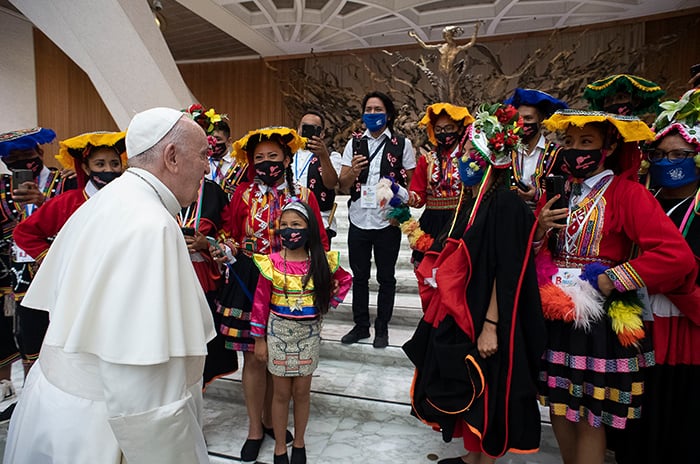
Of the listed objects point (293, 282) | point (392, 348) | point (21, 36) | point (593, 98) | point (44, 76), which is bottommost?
point (392, 348)

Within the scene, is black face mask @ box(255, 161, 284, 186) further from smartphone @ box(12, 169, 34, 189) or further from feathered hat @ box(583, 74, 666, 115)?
feathered hat @ box(583, 74, 666, 115)

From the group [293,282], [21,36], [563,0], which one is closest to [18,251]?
[293,282]

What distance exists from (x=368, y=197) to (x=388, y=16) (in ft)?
31.7

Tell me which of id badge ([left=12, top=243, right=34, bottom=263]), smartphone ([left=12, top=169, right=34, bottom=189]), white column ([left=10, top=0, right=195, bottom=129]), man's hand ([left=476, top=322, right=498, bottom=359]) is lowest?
man's hand ([left=476, top=322, right=498, bottom=359])

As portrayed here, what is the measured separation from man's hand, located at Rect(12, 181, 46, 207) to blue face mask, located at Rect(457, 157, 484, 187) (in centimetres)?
279

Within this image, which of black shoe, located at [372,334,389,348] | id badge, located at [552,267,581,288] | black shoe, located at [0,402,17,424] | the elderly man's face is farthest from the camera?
black shoe, located at [372,334,389,348]

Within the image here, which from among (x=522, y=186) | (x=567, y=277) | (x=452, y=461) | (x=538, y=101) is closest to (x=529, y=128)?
(x=538, y=101)

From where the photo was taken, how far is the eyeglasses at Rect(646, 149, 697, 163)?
7.59ft

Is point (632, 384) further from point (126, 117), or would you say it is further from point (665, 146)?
point (126, 117)

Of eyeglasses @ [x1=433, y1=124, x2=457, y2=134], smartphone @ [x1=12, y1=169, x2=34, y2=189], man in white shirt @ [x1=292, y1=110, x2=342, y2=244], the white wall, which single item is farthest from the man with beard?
the white wall

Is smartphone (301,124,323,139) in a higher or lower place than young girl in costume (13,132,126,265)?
higher

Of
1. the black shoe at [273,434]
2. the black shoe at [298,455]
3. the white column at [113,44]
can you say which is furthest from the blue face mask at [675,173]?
the white column at [113,44]

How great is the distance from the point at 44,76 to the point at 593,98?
44.5 ft

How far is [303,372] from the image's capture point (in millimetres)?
2580
